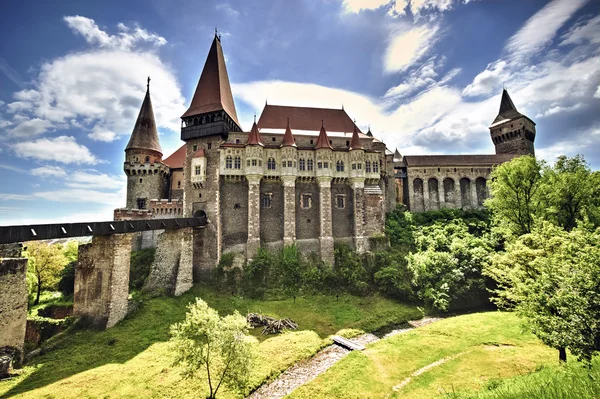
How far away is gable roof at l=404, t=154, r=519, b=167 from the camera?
42.6 meters

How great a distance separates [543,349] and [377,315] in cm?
1011

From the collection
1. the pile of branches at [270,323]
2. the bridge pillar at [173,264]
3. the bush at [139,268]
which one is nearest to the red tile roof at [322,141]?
the bridge pillar at [173,264]

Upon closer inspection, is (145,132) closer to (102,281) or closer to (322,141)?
(102,281)

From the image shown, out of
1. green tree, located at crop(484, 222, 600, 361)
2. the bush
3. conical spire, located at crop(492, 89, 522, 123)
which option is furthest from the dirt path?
conical spire, located at crop(492, 89, 522, 123)

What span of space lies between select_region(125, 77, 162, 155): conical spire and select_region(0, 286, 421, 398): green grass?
62.8 feet

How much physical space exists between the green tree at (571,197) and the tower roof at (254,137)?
1056 inches

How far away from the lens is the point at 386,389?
44.0ft

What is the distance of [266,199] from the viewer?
→ 30.5 meters

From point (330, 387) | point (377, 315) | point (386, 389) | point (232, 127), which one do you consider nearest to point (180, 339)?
point (330, 387)

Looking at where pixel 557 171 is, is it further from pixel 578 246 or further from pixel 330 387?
pixel 330 387

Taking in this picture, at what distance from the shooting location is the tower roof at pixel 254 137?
96.6 ft

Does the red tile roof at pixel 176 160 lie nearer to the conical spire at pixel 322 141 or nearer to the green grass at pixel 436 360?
the conical spire at pixel 322 141

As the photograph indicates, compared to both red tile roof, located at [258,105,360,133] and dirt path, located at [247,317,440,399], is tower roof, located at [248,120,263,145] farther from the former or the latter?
dirt path, located at [247,317,440,399]

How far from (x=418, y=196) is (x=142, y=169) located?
3763 cm
